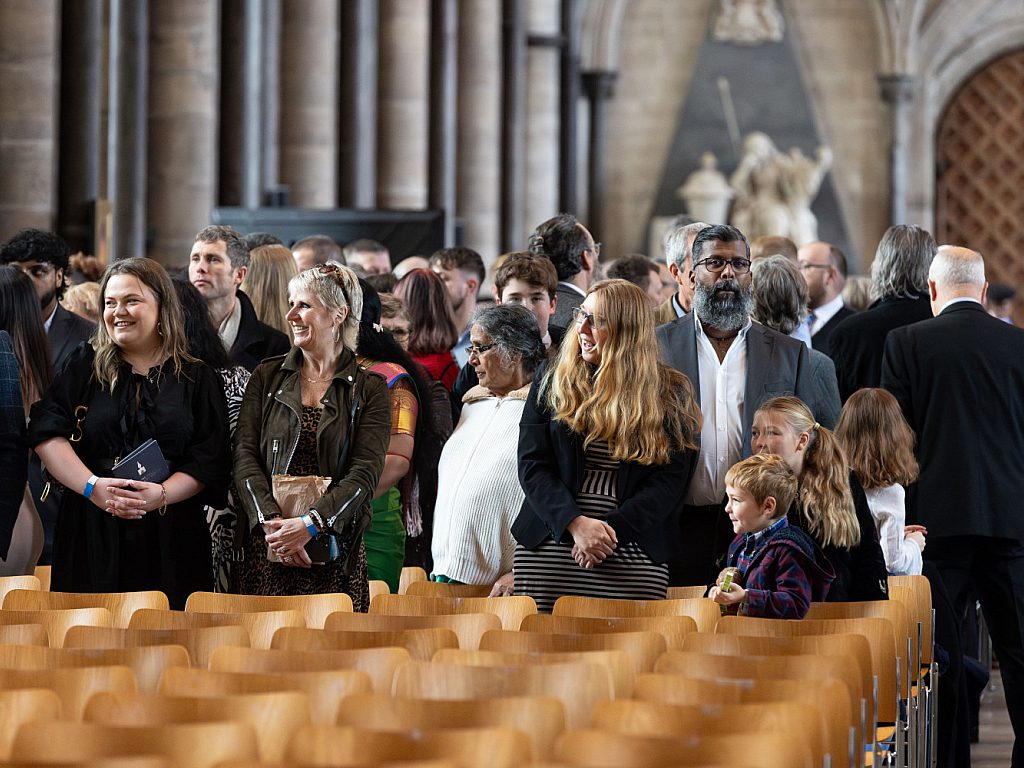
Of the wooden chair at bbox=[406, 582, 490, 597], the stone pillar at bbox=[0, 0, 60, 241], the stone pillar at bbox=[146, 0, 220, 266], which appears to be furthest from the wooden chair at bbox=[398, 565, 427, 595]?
the stone pillar at bbox=[146, 0, 220, 266]

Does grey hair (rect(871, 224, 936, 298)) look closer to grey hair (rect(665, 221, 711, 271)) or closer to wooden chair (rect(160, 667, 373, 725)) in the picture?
grey hair (rect(665, 221, 711, 271))

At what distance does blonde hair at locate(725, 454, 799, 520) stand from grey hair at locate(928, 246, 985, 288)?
1748 millimetres

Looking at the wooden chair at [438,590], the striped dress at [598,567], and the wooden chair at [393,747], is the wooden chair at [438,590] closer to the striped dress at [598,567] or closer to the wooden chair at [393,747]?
the striped dress at [598,567]

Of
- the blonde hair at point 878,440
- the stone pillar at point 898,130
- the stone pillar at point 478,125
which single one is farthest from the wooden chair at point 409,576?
the stone pillar at point 898,130

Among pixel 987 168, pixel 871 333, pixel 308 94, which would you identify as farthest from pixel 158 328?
pixel 987 168

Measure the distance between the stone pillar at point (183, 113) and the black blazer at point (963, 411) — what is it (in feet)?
26.2

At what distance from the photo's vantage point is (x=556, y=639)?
14.9 ft

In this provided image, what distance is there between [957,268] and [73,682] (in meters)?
4.08

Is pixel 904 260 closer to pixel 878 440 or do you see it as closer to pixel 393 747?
pixel 878 440

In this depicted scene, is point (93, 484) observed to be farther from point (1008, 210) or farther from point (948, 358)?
point (1008, 210)

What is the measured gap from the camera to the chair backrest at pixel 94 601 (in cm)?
513

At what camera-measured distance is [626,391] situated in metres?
5.44

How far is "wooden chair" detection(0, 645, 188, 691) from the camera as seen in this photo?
13.6ft

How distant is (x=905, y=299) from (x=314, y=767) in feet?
15.7
